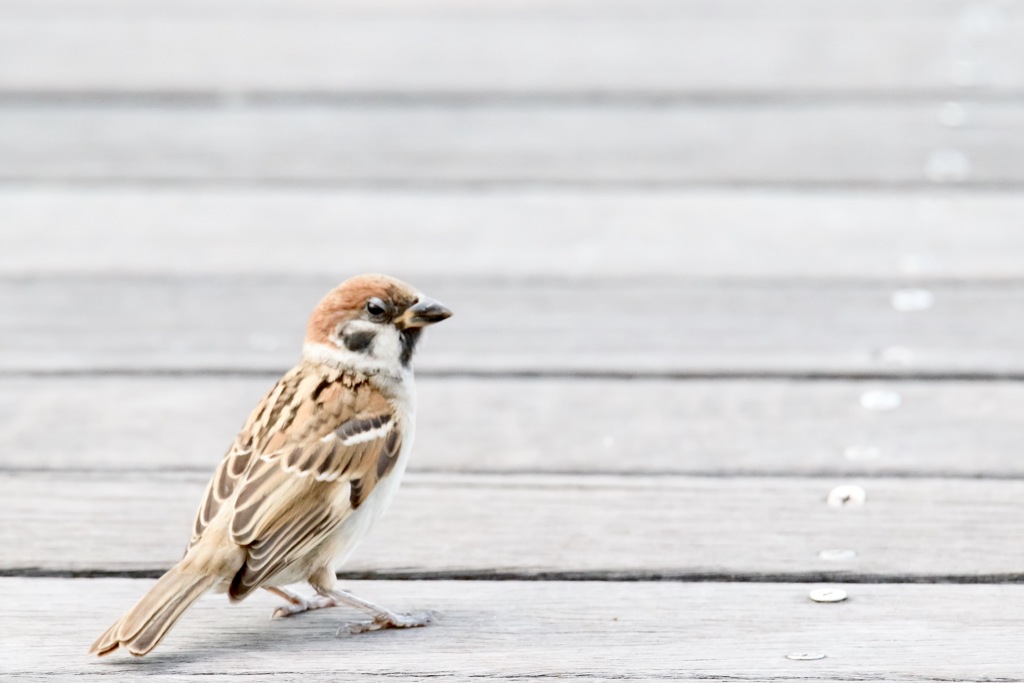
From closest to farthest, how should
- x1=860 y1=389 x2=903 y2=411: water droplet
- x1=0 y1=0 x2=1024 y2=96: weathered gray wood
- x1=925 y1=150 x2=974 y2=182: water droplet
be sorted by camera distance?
x1=860 y1=389 x2=903 y2=411: water droplet < x1=925 y1=150 x2=974 y2=182: water droplet < x1=0 y1=0 x2=1024 y2=96: weathered gray wood

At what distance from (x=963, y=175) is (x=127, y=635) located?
247 cm

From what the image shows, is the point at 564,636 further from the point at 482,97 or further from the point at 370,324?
the point at 482,97

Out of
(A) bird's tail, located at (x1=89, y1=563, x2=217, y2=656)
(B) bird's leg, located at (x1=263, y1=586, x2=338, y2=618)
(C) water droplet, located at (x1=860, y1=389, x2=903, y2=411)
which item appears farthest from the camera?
(C) water droplet, located at (x1=860, y1=389, x2=903, y2=411)

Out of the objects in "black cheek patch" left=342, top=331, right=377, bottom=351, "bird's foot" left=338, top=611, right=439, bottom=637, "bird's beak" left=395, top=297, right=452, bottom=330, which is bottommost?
"bird's foot" left=338, top=611, right=439, bottom=637

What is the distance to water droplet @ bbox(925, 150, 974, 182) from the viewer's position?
3615mm

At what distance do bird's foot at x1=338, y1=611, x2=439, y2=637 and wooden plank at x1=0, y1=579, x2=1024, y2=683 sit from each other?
0.02 metres

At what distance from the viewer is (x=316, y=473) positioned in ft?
6.87

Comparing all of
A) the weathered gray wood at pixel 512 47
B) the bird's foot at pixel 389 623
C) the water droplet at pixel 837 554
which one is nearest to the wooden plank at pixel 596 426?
the water droplet at pixel 837 554

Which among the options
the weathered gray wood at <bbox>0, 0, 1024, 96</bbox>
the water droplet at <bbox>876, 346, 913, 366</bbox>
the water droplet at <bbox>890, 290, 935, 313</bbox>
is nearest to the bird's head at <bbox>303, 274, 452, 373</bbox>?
the water droplet at <bbox>876, 346, 913, 366</bbox>

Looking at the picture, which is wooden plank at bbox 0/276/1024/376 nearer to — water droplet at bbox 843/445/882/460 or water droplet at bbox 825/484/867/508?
water droplet at bbox 843/445/882/460

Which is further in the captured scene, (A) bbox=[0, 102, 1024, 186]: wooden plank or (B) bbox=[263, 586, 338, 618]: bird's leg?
(A) bbox=[0, 102, 1024, 186]: wooden plank

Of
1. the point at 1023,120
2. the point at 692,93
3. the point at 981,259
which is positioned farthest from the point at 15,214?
the point at 1023,120

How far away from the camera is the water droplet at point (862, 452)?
238cm

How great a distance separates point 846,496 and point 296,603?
0.79 meters
